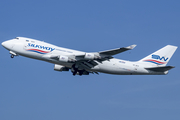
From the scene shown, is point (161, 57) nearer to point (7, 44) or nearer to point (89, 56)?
point (89, 56)

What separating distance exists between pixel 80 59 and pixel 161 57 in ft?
48.1

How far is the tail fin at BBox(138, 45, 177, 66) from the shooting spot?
50.5 meters

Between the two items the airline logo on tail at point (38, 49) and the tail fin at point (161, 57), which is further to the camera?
the tail fin at point (161, 57)

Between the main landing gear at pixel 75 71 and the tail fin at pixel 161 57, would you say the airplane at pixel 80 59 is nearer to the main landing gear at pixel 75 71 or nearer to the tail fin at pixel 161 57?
the main landing gear at pixel 75 71

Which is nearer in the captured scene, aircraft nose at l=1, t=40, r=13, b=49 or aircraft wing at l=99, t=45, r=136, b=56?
aircraft wing at l=99, t=45, r=136, b=56

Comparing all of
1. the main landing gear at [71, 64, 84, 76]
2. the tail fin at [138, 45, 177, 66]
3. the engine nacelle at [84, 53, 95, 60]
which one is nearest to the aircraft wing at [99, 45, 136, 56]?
the engine nacelle at [84, 53, 95, 60]

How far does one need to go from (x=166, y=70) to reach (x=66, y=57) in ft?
50.3

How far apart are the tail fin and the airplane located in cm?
93

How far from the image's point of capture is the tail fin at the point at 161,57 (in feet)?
166

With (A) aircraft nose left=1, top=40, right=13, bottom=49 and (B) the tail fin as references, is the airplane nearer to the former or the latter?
(A) aircraft nose left=1, top=40, right=13, bottom=49

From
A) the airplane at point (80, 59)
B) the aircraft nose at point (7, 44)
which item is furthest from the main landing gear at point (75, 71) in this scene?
the aircraft nose at point (7, 44)

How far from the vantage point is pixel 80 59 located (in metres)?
44.9

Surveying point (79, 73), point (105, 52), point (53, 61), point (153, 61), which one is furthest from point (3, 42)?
point (153, 61)

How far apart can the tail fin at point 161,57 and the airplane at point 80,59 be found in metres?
0.93
